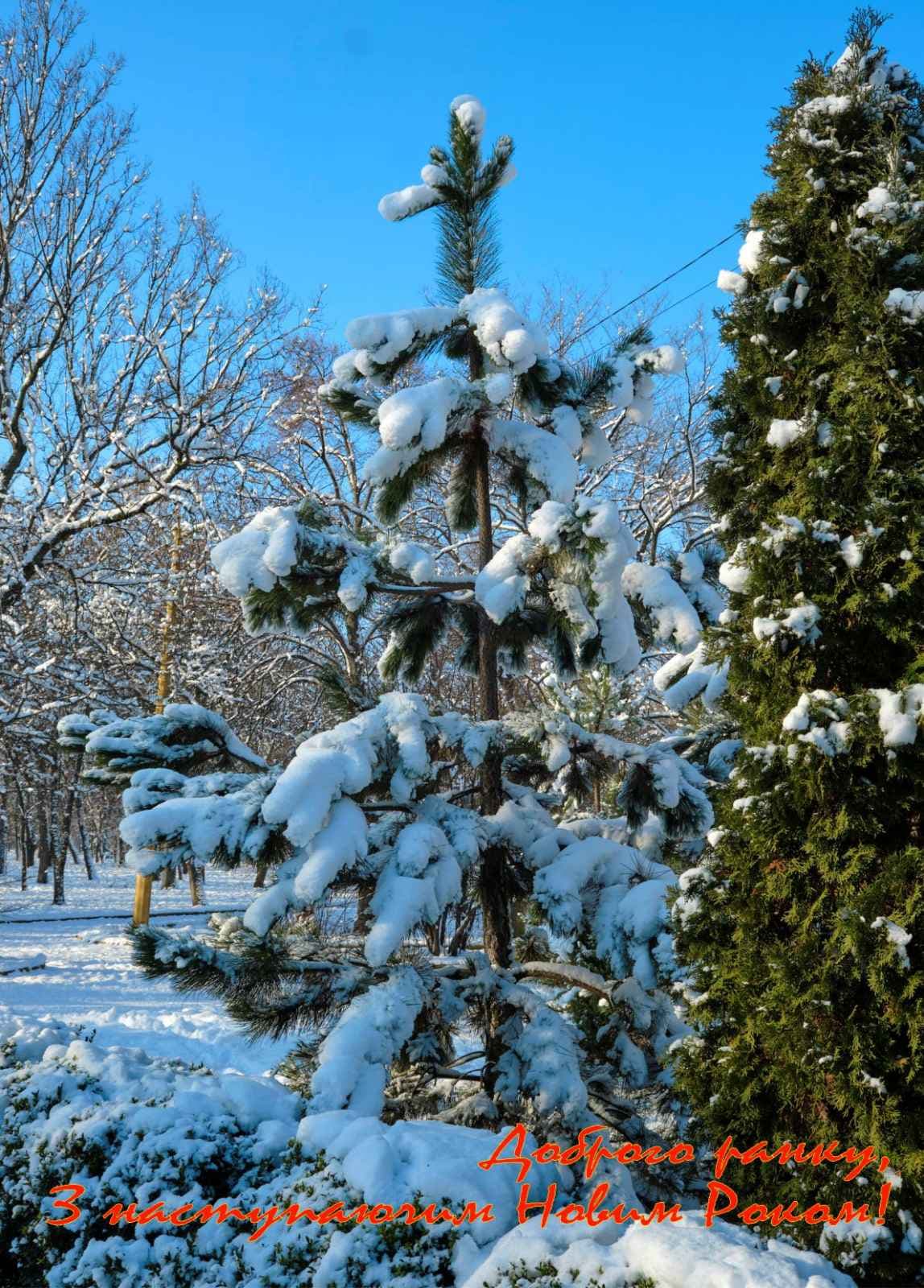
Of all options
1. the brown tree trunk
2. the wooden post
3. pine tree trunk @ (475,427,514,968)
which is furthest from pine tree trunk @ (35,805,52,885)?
pine tree trunk @ (475,427,514,968)

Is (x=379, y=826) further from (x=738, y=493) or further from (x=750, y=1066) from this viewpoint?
(x=738, y=493)

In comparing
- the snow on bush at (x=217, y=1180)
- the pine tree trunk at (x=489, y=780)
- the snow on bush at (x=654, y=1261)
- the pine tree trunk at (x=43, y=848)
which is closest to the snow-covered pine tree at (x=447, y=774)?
the pine tree trunk at (x=489, y=780)

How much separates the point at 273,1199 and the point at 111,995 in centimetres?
963

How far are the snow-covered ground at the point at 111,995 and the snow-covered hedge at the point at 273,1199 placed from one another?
0.43 metres

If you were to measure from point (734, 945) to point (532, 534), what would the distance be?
1689 millimetres

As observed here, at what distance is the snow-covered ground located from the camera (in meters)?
8.44

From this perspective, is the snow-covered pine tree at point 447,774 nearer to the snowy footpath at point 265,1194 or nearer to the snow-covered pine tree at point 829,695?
the snowy footpath at point 265,1194

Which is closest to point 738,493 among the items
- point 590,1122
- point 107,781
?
point 590,1122

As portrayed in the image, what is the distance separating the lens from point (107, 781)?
3.47 m

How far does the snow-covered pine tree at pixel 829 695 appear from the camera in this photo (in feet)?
8.46

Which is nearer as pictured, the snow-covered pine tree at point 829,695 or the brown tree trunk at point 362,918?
the snow-covered pine tree at point 829,695

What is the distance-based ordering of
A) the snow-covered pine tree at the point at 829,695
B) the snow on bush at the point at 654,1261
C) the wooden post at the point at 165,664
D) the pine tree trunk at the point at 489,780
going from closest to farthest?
the snow on bush at the point at 654,1261, the snow-covered pine tree at the point at 829,695, the pine tree trunk at the point at 489,780, the wooden post at the point at 165,664

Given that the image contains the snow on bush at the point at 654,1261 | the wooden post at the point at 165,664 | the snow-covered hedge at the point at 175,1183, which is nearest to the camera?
the snow on bush at the point at 654,1261

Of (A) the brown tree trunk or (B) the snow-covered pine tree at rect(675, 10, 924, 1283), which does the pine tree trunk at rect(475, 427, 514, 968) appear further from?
(B) the snow-covered pine tree at rect(675, 10, 924, 1283)
